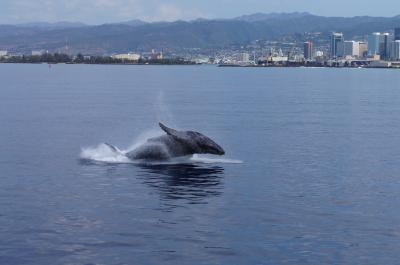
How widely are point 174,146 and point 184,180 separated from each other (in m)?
5.51

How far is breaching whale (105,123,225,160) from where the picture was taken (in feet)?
139

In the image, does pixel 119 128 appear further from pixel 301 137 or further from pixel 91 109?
pixel 91 109

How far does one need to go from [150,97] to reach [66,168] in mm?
73736

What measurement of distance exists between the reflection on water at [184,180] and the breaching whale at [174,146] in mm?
876

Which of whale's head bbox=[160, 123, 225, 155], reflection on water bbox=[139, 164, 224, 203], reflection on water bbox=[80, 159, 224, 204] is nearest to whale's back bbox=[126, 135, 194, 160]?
whale's head bbox=[160, 123, 225, 155]

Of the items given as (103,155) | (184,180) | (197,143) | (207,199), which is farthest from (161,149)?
(207,199)

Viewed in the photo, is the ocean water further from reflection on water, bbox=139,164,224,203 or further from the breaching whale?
the breaching whale

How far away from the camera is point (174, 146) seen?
4325cm

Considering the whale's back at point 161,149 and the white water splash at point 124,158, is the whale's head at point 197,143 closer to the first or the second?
the whale's back at point 161,149

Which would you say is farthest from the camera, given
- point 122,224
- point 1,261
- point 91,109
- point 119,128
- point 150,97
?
point 150,97

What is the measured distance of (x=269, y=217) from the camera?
99.9 ft

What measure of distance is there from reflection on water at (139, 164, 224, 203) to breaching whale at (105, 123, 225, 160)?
88cm

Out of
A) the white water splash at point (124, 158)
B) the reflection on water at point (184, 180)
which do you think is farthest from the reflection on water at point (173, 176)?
the white water splash at point (124, 158)

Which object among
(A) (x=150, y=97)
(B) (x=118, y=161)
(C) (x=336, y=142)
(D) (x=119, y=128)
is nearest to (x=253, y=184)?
(B) (x=118, y=161)
